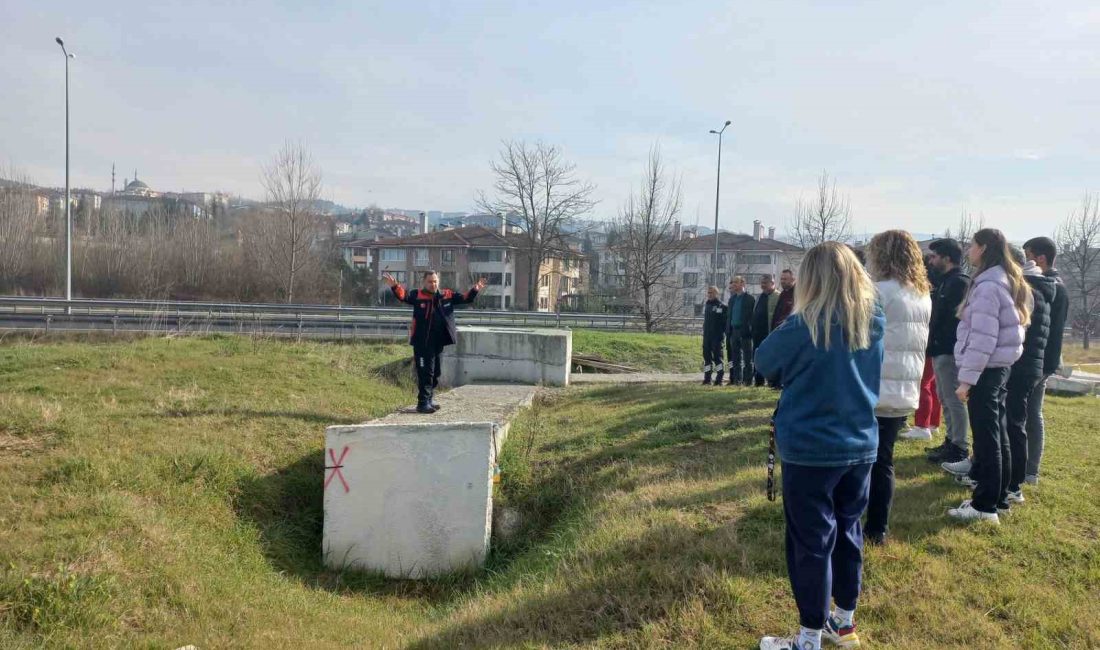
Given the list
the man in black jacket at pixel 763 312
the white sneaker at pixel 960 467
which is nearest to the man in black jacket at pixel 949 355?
the white sneaker at pixel 960 467

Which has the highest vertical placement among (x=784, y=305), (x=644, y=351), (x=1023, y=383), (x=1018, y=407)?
(x=784, y=305)

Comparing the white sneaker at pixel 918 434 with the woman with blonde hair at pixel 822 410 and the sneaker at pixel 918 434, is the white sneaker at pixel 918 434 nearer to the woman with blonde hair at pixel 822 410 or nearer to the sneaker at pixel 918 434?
the sneaker at pixel 918 434

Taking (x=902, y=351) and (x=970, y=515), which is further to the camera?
(x=970, y=515)

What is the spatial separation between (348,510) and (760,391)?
582 centimetres

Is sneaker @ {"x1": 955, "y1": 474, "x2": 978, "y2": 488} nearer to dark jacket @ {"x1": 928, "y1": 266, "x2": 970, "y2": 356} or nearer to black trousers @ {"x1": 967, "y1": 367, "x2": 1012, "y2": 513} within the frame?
black trousers @ {"x1": 967, "y1": 367, "x2": 1012, "y2": 513}

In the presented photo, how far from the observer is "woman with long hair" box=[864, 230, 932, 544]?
144 inches

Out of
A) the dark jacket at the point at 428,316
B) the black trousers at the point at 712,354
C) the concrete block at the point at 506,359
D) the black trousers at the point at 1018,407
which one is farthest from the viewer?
the concrete block at the point at 506,359

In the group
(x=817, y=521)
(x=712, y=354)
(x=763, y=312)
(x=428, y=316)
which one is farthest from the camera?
(x=712, y=354)

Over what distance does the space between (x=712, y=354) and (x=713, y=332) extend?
40cm

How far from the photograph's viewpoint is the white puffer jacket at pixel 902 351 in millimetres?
3639

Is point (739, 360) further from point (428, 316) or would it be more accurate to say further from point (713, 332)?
point (428, 316)

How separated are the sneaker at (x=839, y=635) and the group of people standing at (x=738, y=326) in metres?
6.69

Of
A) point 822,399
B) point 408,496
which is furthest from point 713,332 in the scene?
point 822,399

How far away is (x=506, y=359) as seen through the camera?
1247 centimetres
